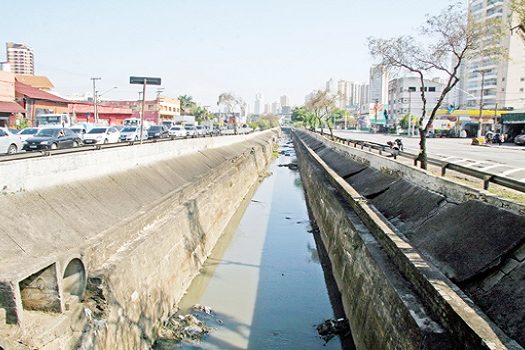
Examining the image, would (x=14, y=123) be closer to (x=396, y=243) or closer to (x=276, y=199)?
(x=276, y=199)

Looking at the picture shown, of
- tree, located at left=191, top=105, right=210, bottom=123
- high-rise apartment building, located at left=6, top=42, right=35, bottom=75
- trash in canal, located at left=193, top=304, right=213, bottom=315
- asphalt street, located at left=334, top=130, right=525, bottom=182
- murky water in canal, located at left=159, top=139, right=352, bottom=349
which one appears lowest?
murky water in canal, located at left=159, top=139, right=352, bottom=349

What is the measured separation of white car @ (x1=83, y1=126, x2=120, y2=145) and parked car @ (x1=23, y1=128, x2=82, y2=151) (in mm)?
1820

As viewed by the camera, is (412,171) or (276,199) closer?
(412,171)

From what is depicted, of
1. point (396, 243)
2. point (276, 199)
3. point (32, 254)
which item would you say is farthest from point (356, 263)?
point (276, 199)

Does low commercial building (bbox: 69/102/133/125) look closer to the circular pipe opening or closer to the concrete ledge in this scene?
the concrete ledge

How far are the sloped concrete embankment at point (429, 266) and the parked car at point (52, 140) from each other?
14.3 m

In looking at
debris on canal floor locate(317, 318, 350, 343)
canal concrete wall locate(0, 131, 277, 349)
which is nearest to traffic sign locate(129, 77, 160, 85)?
canal concrete wall locate(0, 131, 277, 349)

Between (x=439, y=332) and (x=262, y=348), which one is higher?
(x=439, y=332)

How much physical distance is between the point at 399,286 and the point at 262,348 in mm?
3600

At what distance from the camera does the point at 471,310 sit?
503cm

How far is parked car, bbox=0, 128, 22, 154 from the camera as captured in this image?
57.5 ft

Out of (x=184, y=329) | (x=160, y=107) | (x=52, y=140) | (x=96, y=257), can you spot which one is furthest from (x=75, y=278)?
A: (x=160, y=107)

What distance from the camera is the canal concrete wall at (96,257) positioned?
5641 millimetres

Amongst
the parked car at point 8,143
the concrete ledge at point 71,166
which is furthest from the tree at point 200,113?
the concrete ledge at point 71,166
